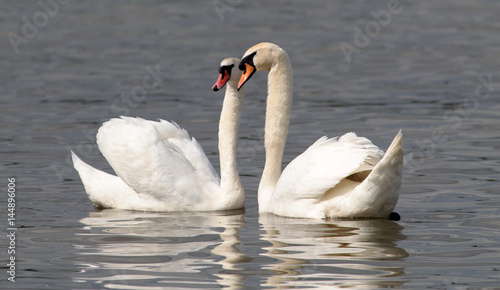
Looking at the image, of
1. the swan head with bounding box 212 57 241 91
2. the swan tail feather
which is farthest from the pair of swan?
the swan tail feather

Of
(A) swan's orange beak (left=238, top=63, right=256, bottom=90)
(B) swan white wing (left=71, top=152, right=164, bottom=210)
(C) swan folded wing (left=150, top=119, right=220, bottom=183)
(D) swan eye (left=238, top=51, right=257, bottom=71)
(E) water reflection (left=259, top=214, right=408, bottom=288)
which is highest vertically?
(D) swan eye (left=238, top=51, right=257, bottom=71)

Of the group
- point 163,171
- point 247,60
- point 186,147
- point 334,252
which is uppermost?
point 247,60

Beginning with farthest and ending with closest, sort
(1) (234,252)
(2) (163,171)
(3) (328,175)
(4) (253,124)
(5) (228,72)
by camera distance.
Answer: (4) (253,124), (5) (228,72), (2) (163,171), (3) (328,175), (1) (234,252)

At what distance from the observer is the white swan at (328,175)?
9.32m

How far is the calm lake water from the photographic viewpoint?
831cm

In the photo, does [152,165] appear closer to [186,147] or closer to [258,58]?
[186,147]

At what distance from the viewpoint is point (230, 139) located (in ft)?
36.8

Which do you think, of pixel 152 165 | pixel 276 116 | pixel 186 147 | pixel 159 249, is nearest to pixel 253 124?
pixel 186 147

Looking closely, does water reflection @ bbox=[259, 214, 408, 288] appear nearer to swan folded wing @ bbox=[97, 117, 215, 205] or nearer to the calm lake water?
the calm lake water

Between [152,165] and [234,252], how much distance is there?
7.60 feet

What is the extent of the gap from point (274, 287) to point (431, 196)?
4.24m

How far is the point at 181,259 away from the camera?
8.55m

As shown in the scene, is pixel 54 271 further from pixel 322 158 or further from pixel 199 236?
pixel 322 158

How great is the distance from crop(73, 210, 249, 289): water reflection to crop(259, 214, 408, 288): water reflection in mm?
379
